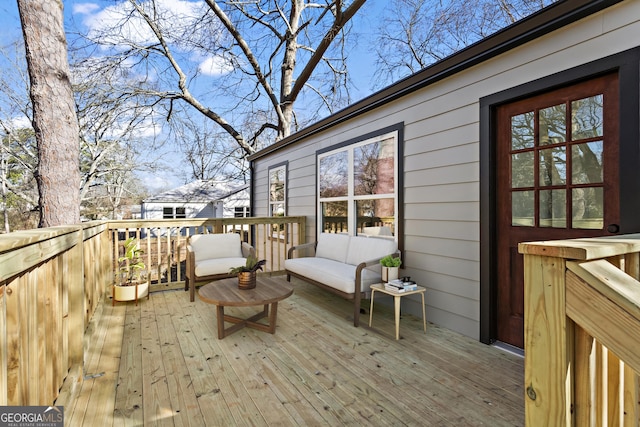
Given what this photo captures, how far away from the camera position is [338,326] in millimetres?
3391

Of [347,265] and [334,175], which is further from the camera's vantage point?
[334,175]

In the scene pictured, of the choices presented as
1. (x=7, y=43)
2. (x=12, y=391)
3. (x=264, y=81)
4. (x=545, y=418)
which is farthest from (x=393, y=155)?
(x=7, y=43)

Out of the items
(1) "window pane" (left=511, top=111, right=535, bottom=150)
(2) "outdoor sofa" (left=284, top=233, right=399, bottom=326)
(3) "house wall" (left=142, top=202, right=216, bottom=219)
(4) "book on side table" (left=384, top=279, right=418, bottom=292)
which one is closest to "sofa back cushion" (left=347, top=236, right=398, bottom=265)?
(2) "outdoor sofa" (left=284, top=233, right=399, bottom=326)

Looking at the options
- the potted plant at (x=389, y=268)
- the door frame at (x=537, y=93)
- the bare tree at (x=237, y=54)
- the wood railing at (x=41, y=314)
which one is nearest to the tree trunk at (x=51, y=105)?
the wood railing at (x=41, y=314)

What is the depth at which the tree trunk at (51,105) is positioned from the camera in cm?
390

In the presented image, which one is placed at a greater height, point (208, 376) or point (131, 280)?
point (131, 280)

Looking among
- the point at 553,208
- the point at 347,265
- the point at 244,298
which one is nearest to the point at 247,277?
the point at 244,298

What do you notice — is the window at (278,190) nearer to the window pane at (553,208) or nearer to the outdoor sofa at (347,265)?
the outdoor sofa at (347,265)

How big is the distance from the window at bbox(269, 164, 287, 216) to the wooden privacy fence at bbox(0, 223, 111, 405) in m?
4.68

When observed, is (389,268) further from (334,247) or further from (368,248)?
(334,247)

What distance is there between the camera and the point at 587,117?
2.37 m

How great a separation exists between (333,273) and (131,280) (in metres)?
2.82

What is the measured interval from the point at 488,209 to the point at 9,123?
16.1m

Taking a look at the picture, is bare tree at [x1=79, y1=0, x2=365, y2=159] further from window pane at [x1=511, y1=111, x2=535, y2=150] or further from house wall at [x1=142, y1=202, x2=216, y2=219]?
window pane at [x1=511, y1=111, x2=535, y2=150]
